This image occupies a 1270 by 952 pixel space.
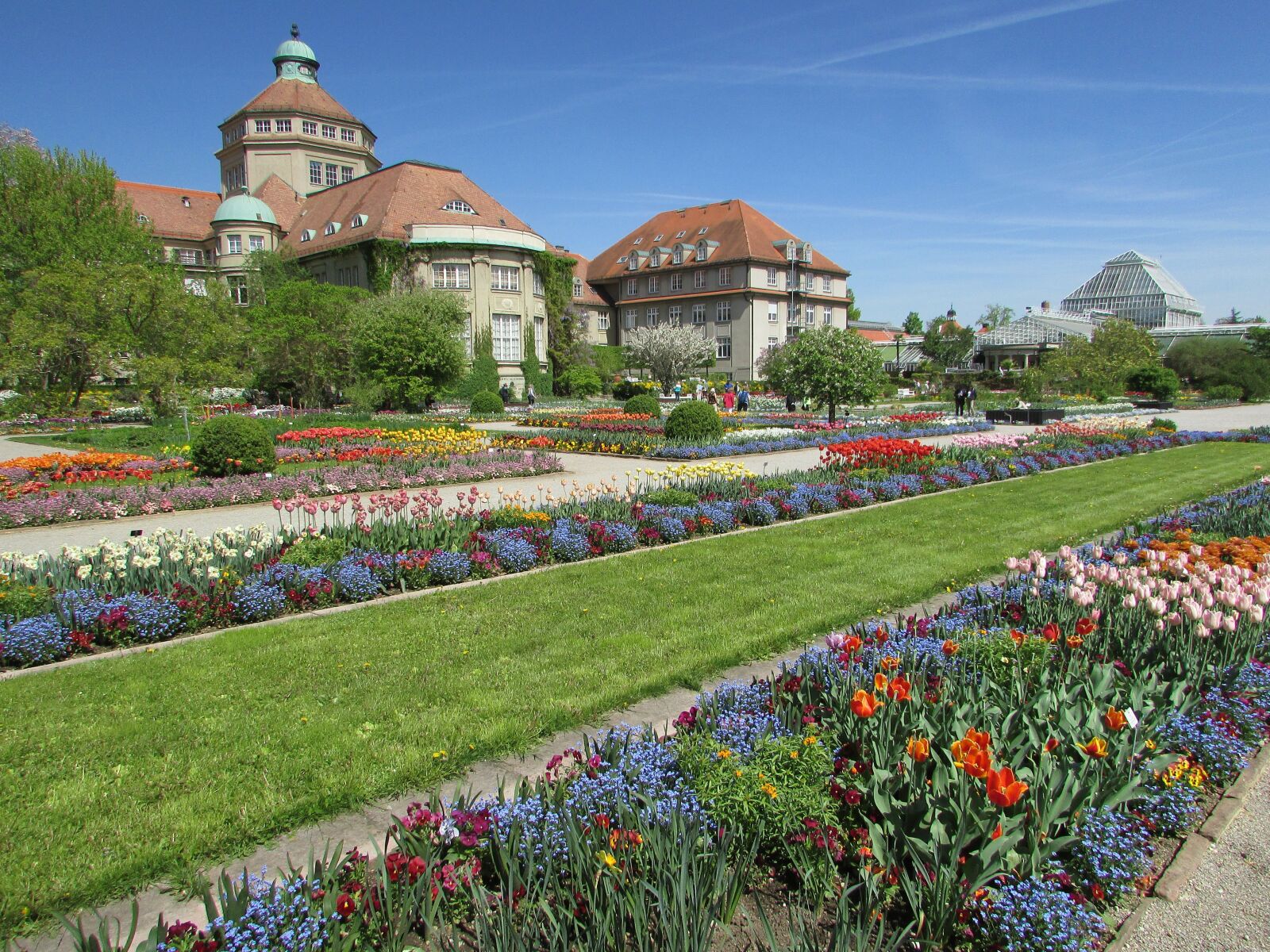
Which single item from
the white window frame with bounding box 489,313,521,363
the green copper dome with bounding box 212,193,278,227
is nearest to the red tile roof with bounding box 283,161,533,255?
the green copper dome with bounding box 212,193,278,227

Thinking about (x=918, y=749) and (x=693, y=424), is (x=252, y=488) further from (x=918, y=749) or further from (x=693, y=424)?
(x=918, y=749)

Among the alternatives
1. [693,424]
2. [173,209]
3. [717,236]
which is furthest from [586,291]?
[693,424]

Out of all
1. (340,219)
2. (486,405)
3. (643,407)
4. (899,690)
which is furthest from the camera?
(340,219)

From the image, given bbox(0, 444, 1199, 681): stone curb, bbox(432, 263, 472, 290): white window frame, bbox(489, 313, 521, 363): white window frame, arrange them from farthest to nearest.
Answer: bbox(489, 313, 521, 363): white window frame → bbox(432, 263, 472, 290): white window frame → bbox(0, 444, 1199, 681): stone curb

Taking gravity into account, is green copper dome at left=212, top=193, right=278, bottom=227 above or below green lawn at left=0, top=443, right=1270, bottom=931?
above

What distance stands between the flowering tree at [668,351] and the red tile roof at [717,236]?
463 inches

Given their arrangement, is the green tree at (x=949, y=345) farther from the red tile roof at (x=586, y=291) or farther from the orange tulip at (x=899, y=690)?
the orange tulip at (x=899, y=690)

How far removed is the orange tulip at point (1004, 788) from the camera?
242cm

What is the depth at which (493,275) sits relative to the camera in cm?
4441

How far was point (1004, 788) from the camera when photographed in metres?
2.44

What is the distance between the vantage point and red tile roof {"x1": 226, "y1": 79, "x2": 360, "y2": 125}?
192 feet

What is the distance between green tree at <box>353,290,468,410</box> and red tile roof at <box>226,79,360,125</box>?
34710 millimetres

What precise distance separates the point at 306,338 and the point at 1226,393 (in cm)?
5149

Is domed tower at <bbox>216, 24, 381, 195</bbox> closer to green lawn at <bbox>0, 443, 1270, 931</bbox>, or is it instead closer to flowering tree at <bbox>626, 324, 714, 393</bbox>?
flowering tree at <bbox>626, 324, 714, 393</bbox>
